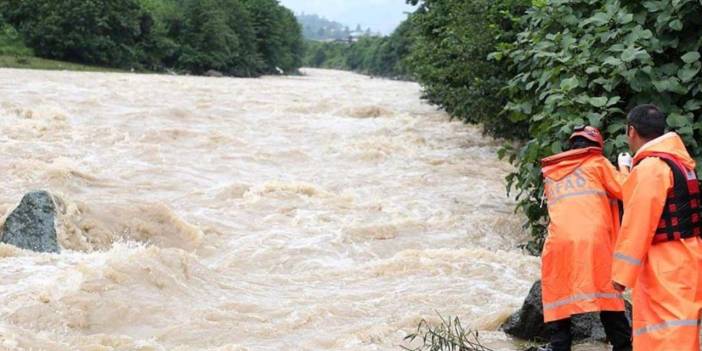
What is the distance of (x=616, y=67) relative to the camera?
627 cm

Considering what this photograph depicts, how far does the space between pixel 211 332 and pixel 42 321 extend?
4.56 ft

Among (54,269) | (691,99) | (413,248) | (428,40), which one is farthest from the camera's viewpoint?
(428,40)

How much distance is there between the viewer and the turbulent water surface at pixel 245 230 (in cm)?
700

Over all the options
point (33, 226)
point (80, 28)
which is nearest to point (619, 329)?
point (33, 226)

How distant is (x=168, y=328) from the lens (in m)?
6.94

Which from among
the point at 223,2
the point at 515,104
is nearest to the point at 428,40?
the point at 515,104

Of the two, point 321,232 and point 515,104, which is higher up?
point 515,104

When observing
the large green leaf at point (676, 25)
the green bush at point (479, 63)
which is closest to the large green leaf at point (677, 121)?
the large green leaf at point (676, 25)

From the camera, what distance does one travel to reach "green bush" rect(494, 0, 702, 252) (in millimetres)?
5957

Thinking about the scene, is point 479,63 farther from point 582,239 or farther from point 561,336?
point 561,336

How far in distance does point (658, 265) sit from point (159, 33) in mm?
55300

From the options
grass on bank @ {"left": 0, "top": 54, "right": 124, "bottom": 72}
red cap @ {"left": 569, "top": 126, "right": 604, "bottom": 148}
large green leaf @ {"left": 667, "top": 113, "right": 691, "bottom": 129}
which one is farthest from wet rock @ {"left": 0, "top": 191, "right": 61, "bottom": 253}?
grass on bank @ {"left": 0, "top": 54, "right": 124, "bottom": 72}

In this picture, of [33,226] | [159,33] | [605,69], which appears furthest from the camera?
[159,33]

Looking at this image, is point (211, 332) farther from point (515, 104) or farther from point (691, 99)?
point (691, 99)
